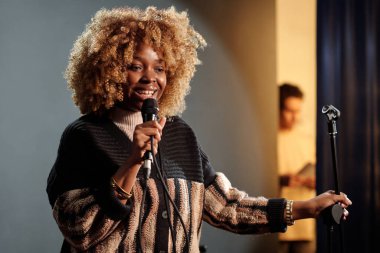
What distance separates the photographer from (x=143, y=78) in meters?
1.75

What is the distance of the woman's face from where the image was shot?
1746mm

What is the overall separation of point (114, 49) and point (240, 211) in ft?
2.16

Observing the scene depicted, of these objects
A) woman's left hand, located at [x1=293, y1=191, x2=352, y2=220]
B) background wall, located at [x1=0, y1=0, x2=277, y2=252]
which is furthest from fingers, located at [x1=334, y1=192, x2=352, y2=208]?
background wall, located at [x1=0, y1=0, x2=277, y2=252]

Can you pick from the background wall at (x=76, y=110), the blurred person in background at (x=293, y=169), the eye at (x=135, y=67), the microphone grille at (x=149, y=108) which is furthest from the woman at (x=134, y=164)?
the blurred person in background at (x=293, y=169)

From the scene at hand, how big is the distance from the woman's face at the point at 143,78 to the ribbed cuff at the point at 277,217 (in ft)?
1.70

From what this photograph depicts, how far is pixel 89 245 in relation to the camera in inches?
63.2

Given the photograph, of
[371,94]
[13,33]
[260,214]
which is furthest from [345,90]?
[13,33]

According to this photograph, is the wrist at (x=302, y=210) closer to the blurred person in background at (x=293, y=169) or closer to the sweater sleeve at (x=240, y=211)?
the sweater sleeve at (x=240, y=211)

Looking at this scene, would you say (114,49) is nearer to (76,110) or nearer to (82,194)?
(82,194)

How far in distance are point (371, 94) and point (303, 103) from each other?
0.38 metres

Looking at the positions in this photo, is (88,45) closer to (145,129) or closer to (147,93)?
(147,93)

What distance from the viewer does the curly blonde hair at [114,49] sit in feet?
5.83

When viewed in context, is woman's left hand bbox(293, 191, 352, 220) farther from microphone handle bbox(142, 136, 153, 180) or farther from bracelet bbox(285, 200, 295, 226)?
microphone handle bbox(142, 136, 153, 180)

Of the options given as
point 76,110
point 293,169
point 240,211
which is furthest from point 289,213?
point 293,169
